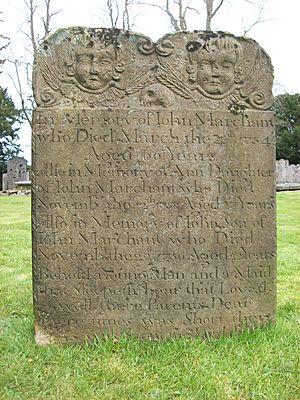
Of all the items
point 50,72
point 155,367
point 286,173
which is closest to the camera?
point 155,367

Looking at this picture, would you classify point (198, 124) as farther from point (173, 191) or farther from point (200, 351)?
point (200, 351)

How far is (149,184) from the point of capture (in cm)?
410

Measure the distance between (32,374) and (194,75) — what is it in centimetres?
249

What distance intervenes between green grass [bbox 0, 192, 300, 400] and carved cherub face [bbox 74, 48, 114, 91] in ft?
6.51

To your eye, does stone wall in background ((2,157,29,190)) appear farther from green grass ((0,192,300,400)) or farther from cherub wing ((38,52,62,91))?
cherub wing ((38,52,62,91))

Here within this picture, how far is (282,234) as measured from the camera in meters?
9.70

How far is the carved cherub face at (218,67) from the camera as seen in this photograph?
4.16m

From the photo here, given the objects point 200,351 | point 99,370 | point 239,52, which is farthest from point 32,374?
point 239,52

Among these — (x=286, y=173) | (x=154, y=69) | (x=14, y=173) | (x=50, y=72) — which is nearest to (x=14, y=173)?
(x=14, y=173)

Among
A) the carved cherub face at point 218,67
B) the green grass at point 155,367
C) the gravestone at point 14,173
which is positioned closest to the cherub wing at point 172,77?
the carved cherub face at point 218,67

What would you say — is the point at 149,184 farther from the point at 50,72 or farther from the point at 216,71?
the point at 50,72

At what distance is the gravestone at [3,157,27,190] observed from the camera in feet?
103

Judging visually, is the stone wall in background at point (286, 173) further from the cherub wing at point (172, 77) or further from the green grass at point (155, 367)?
the cherub wing at point (172, 77)

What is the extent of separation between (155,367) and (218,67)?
7.64 feet
